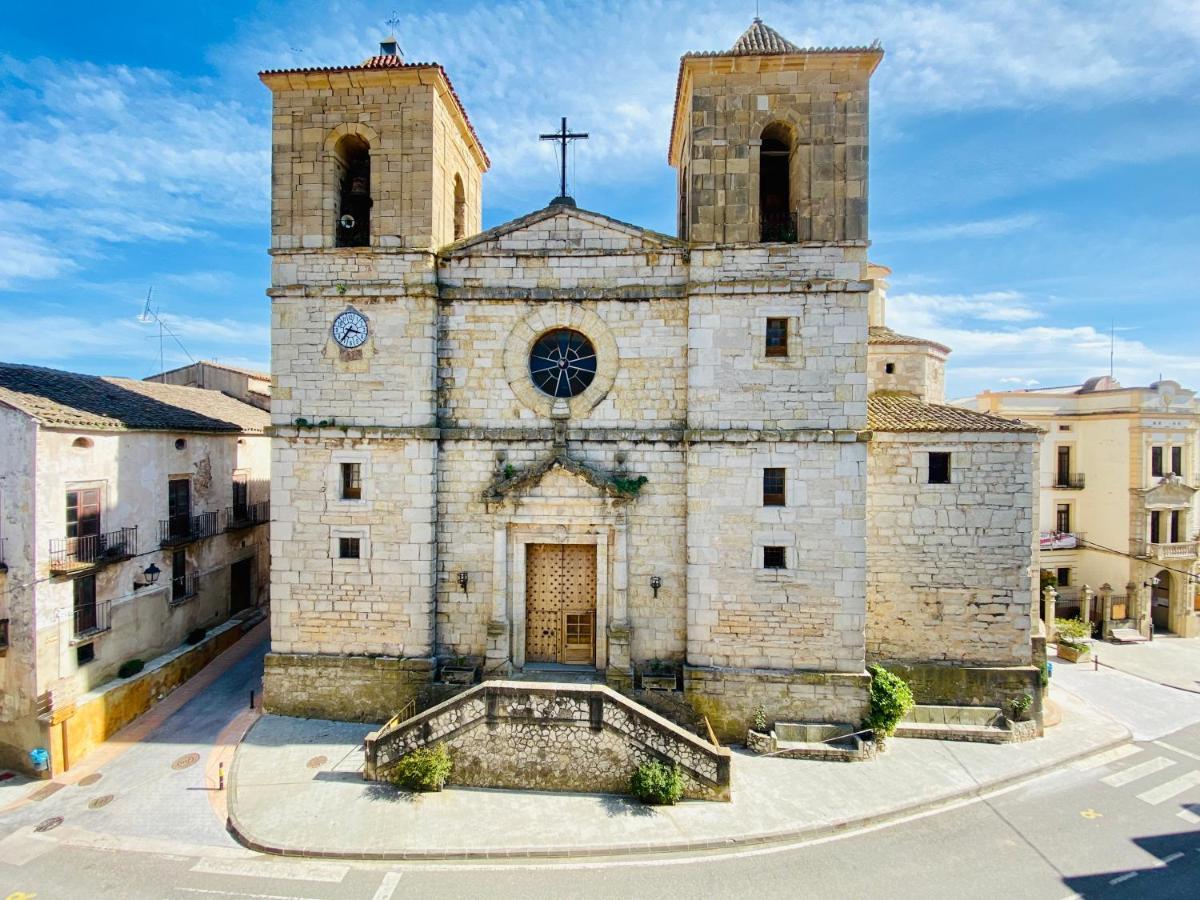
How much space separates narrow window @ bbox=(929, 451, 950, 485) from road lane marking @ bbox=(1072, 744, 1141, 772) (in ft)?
21.5

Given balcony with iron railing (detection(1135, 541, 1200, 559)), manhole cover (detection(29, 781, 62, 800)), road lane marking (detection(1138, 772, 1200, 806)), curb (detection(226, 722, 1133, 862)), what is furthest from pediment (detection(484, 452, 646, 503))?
balcony with iron railing (detection(1135, 541, 1200, 559))

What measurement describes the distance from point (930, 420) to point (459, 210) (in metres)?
13.4

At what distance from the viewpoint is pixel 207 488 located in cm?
1798

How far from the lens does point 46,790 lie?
1173 centimetres

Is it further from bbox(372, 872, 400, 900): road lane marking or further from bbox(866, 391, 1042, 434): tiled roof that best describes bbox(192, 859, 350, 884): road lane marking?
bbox(866, 391, 1042, 434): tiled roof

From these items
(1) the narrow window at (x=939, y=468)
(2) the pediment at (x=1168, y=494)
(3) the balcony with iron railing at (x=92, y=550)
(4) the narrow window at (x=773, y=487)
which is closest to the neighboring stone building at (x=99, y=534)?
(3) the balcony with iron railing at (x=92, y=550)

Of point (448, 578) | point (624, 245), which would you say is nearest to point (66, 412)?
point (448, 578)

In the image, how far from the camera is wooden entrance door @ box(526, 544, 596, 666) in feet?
45.6

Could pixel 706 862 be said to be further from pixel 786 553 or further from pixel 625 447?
pixel 625 447

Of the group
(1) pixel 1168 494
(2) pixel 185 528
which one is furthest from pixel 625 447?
(1) pixel 1168 494

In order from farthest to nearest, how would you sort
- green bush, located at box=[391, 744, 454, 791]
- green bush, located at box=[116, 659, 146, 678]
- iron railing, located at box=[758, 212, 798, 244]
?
1. green bush, located at box=[116, 659, 146, 678]
2. iron railing, located at box=[758, 212, 798, 244]
3. green bush, located at box=[391, 744, 454, 791]

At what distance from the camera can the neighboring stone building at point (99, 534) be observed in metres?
12.4

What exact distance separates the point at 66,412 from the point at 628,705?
557 inches

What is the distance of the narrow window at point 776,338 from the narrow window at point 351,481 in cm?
972
